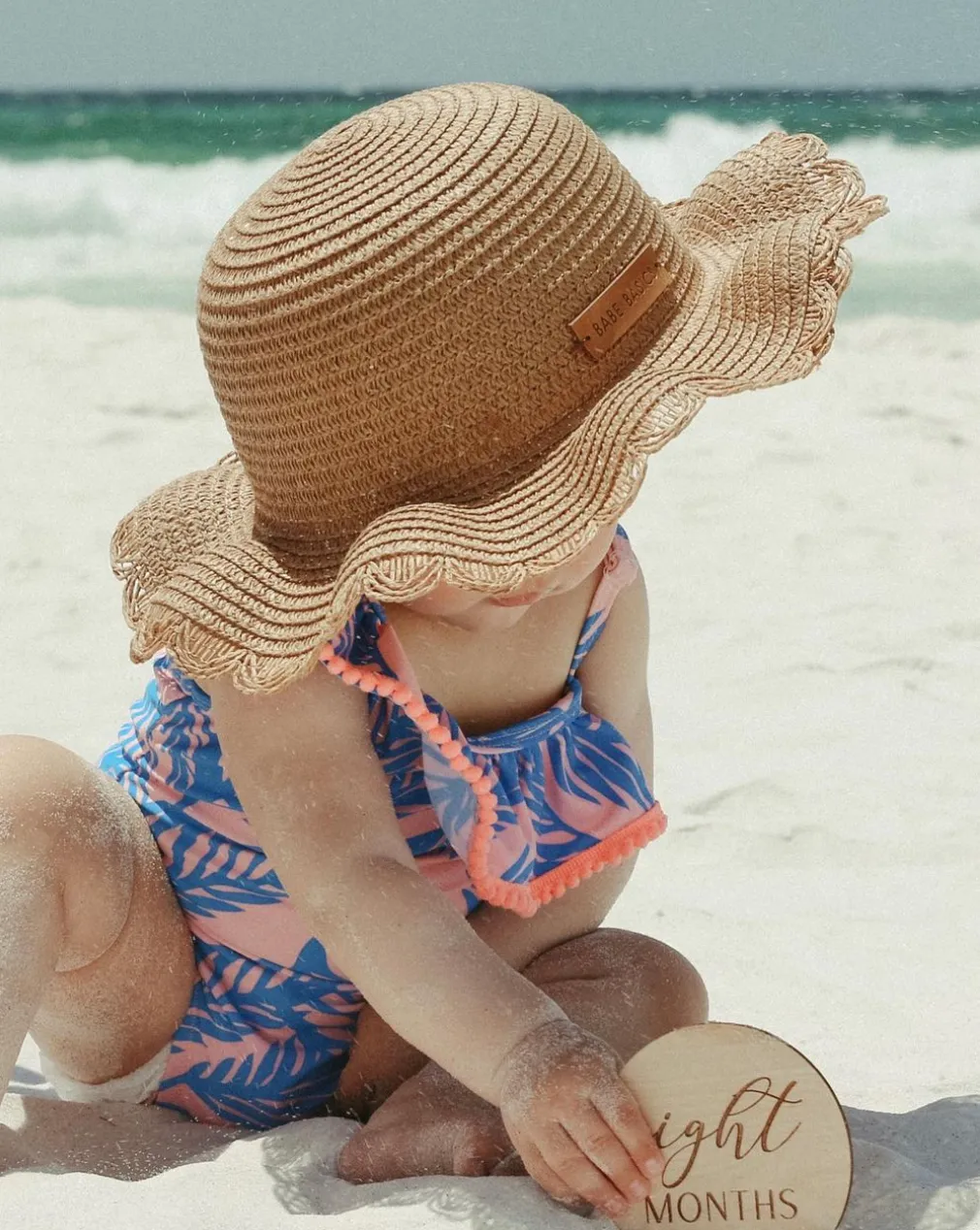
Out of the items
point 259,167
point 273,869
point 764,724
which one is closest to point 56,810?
point 273,869

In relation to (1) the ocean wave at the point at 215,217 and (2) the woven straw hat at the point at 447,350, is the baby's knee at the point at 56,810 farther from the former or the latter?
(1) the ocean wave at the point at 215,217

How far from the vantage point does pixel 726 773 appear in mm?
2268

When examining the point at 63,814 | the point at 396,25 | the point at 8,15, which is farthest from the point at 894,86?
the point at 63,814

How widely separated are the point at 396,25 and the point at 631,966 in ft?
42.8

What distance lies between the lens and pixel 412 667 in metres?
1.39

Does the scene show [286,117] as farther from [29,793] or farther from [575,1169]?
[575,1169]

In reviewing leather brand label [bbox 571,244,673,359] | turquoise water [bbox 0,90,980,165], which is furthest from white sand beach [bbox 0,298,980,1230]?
turquoise water [bbox 0,90,980,165]

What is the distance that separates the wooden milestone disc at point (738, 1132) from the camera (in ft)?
3.83

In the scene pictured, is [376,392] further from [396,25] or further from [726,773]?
[396,25]

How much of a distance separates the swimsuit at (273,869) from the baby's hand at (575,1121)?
0.28 meters

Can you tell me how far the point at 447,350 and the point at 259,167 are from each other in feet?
28.5

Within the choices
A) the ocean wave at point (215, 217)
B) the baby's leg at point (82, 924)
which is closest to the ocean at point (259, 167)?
the ocean wave at point (215, 217)

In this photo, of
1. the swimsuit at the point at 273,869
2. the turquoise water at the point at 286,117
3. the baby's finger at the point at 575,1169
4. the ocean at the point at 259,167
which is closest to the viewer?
the baby's finger at the point at 575,1169

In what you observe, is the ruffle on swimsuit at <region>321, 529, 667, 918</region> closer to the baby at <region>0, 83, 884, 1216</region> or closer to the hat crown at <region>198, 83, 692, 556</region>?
the baby at <region>0, 83, 884, 1216</region>
